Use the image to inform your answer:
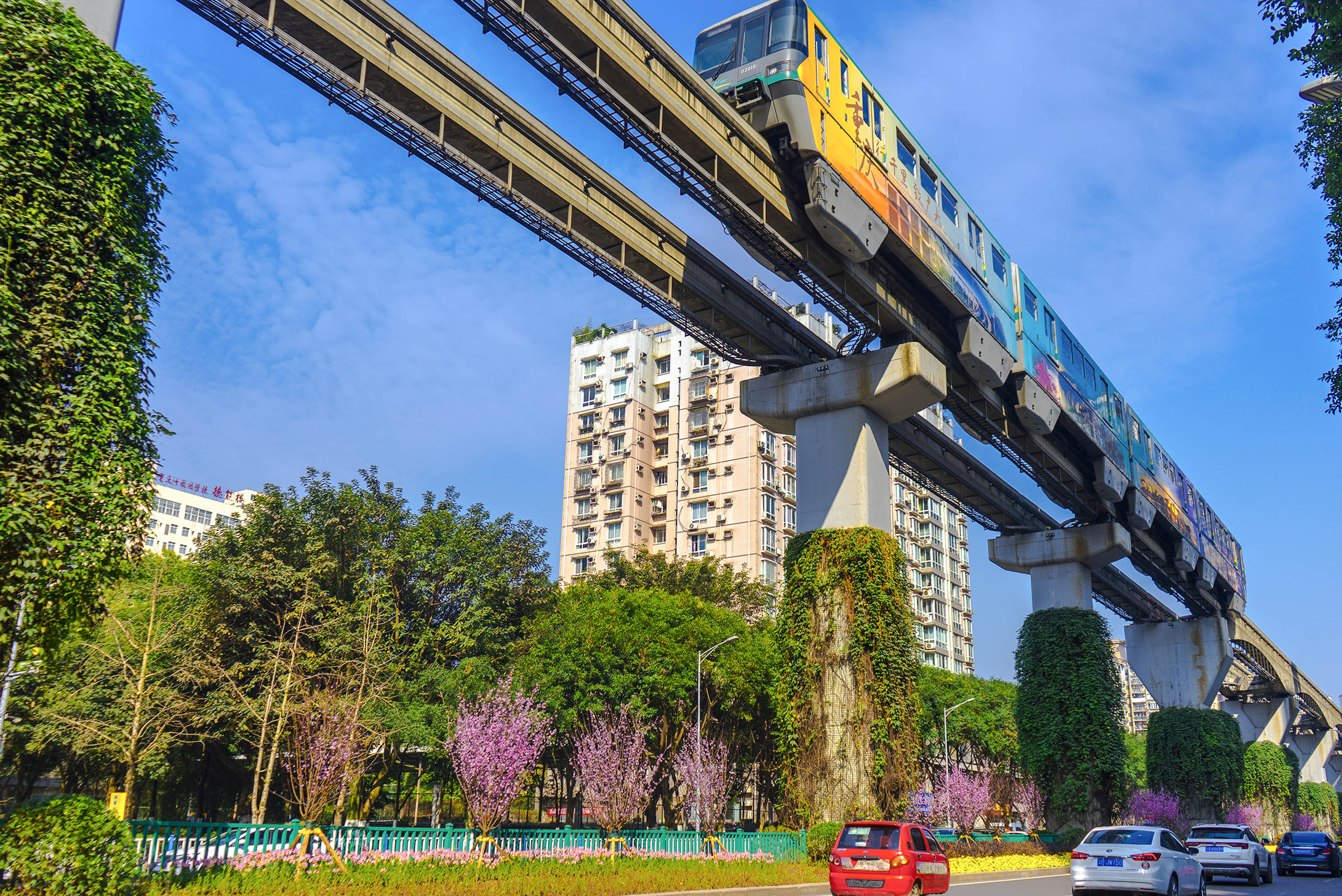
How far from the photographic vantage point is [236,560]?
36469mm

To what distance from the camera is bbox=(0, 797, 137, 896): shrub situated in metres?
10.7

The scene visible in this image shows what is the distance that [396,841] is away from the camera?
57.6ft

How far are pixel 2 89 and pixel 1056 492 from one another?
41.6 m

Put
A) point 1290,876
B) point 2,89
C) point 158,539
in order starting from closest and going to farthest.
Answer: point 2,89 → point 1290,876 → point 158,539

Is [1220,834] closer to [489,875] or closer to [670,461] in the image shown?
[489,875]

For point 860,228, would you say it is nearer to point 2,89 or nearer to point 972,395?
point 972,395

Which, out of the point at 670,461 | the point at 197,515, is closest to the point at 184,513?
the point at 197,515

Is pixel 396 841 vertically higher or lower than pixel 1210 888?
higher

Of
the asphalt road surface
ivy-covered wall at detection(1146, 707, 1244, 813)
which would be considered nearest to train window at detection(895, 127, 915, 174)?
the asphalt road surface

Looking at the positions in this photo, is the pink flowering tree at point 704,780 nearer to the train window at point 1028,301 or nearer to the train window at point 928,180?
the train window at point 928,180

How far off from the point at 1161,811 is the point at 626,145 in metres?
52.7

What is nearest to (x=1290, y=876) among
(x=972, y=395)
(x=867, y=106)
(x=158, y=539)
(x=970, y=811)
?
(x=970, y=811)

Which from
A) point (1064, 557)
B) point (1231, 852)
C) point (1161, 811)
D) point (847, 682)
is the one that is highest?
point (1064, 557)

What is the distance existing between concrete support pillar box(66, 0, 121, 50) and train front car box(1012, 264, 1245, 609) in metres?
29.8
